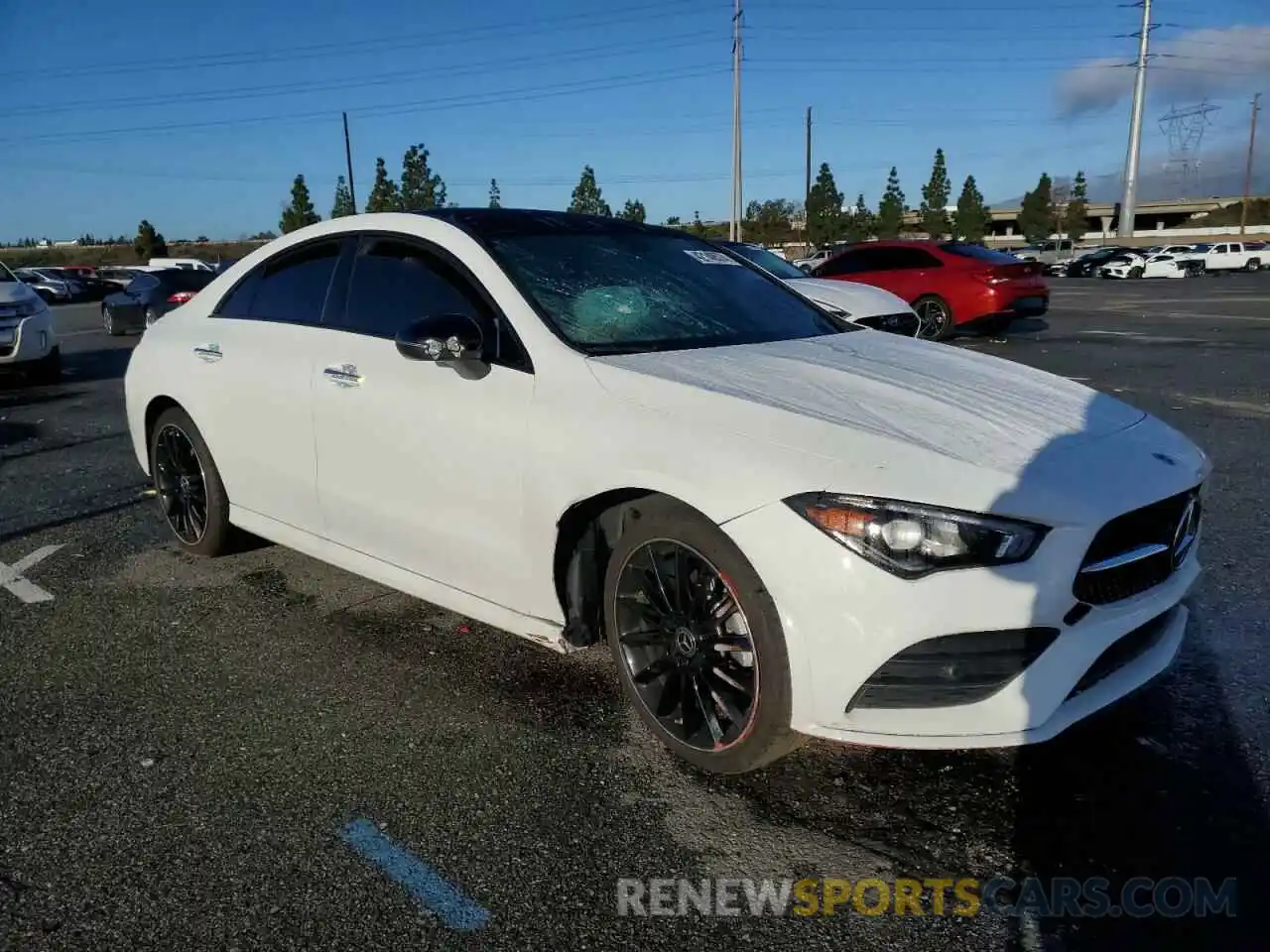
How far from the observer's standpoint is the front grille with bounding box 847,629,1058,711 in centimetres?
237

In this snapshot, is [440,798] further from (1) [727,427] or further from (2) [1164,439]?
(2) [1164,439]

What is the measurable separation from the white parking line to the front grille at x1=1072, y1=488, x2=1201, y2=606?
13.4 ft

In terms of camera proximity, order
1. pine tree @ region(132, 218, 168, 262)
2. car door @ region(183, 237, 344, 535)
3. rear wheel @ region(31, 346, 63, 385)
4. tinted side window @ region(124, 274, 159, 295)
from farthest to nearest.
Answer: pine tree @ region(132, 218, 168, 262)
tinted side window @ region(124, 274, 159, 295)
rear wheel @ region(31, 346, 63, 385)
car door @ region(183, 237, 344, 535)

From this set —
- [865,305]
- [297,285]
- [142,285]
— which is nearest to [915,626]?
[297,285]

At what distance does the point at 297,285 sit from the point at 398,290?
0.72 meters

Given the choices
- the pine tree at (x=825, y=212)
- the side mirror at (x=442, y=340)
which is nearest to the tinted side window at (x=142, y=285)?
the side mirror at (x=442, y=340)

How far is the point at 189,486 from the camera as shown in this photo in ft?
15.5

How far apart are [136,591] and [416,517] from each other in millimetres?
1758

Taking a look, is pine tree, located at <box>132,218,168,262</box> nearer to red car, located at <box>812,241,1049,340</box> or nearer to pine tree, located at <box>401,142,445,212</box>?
pine tree, located at <box>401,142,445,212</box>

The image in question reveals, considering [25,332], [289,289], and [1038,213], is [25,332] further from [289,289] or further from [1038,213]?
[1038,213]

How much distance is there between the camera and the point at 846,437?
2.56 meters

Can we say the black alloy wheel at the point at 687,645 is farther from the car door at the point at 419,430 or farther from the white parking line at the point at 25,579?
the white parking line at the point at 25,579

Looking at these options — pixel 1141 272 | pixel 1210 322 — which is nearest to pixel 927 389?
pixel 1210 322

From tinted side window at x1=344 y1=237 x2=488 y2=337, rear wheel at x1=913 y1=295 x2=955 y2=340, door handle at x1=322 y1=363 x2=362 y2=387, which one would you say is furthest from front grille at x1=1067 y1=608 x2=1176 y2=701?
rear wheel at x1=913 y1=295 x2=955 y2=340
